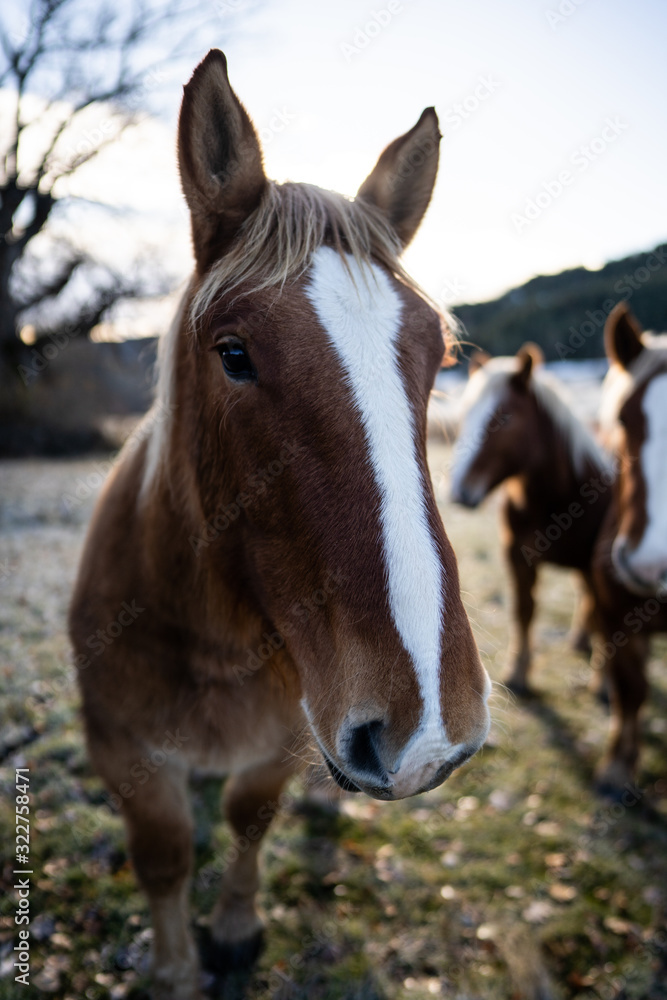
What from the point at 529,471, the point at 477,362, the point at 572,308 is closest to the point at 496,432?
the point at 529,471

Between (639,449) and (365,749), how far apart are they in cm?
308

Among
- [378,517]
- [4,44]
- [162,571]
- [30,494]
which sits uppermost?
[4,44]

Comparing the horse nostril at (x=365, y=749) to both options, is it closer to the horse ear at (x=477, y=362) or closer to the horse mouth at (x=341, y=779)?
the horse mouth at (x=341, y=779)

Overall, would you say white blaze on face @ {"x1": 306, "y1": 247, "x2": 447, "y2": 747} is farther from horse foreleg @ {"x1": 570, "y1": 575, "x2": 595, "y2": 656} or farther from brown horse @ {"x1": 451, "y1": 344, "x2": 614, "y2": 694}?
horse foreleg @ {"x1": 570, "y1": 575, "x2": 595, "y2": 656}

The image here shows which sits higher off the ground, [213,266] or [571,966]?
[213,266]

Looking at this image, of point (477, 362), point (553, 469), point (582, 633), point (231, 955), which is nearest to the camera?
point (231, 955)

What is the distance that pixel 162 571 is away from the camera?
2.11 metres

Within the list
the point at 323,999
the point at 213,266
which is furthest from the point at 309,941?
the point at 213,266

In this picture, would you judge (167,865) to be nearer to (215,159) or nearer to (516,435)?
(215,159)

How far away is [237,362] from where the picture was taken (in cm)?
153

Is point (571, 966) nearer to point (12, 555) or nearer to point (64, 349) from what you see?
point (12, 555)

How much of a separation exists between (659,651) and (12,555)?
27.5 feet

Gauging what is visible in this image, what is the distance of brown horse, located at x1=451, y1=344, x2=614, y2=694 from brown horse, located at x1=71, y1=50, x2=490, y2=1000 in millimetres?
3241

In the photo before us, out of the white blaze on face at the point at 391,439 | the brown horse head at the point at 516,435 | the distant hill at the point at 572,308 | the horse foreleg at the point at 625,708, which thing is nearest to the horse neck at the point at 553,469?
the brown horse head at the point at 516,435
